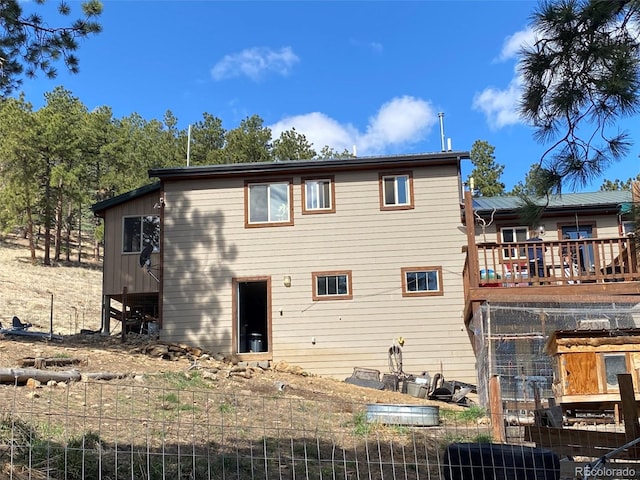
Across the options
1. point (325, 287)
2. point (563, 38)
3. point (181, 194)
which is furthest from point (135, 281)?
point (563, 38)

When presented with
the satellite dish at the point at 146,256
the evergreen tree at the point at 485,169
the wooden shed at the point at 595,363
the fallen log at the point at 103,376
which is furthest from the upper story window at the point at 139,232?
the evergreen tree at the point at 485,169

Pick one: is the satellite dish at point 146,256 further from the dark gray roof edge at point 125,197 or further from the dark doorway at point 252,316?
the dark doorway at point 252,316

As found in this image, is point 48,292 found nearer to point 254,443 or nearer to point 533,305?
point 533,305

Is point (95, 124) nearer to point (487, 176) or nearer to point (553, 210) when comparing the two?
point (487, 176)

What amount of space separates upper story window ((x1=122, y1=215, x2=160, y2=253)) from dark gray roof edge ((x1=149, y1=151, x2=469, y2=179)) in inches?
72.9

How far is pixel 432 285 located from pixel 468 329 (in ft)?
4.45

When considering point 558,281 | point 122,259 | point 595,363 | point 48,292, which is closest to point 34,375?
point 595,363

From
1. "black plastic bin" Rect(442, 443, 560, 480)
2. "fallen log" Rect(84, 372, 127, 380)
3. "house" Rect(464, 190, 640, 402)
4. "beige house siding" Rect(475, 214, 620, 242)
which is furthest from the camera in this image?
"beige house siding" Rect(475, 214, 620, 242)

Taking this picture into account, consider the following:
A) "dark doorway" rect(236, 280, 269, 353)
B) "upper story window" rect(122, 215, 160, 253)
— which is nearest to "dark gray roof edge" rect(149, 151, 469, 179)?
"upper story window" rect(122, 215, 160, 253)

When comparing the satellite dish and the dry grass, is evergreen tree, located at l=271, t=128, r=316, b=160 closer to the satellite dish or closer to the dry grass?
the dry grass

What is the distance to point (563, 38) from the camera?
475 cm

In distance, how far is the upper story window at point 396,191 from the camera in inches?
639

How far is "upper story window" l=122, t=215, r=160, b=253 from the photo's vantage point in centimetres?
1781

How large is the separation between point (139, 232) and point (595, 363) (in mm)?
13893
